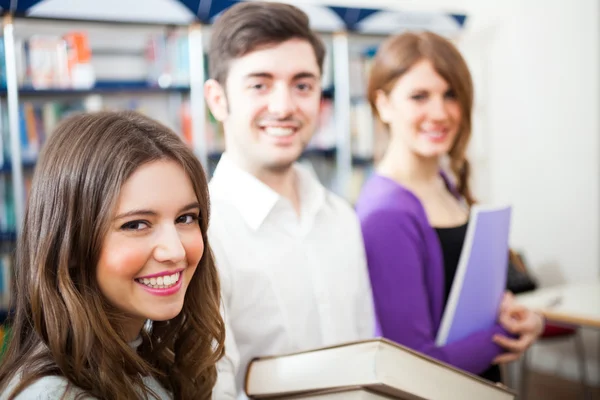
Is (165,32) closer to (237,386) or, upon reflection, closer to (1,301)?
(1,301)

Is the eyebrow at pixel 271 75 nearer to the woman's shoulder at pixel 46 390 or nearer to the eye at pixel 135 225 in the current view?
the eye at pixel 135 225

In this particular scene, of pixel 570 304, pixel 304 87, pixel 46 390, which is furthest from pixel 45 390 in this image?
pixel 570 304

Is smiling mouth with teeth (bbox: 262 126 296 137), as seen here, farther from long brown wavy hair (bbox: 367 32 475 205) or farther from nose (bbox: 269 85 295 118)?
long brown wavy hair (bbox: 367 32 475 205)

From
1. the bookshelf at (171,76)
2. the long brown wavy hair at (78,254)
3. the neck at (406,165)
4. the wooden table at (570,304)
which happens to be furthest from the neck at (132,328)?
the bookshelf at (171,76)

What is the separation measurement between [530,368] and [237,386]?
335 cm

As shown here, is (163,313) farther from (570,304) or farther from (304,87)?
(570,304)

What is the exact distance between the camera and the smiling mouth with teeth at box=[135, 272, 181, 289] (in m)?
Answer: 0.69

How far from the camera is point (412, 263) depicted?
3.67ft

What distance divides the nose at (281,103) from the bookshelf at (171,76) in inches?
90.8

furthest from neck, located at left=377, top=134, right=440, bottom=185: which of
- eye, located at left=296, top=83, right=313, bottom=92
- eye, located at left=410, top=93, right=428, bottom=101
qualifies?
eye, located at left=296, top=83, right=313, bottom=92

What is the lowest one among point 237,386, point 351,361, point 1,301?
point 1,301

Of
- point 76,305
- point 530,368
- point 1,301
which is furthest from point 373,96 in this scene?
point 530,368

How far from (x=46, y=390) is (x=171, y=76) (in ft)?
9.76

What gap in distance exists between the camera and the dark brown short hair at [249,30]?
2.98 feet
